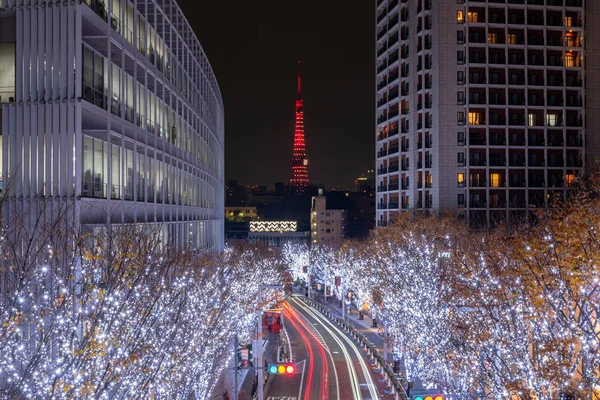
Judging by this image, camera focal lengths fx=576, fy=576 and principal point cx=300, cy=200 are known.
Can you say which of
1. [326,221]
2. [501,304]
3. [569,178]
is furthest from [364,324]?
[326,221]

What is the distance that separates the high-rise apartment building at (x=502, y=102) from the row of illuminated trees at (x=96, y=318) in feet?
Result: 131

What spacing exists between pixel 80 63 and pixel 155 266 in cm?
841

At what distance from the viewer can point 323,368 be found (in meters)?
35.0

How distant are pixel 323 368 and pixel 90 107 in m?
21.4

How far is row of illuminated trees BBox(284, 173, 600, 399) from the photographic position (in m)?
12.2

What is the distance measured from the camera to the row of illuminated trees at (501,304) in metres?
12.2

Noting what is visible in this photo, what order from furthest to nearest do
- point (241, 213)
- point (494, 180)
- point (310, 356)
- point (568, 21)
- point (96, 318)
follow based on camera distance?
point (241, 213), point (568, 21), point (494, 180), point (310, 356), point (96, 318)

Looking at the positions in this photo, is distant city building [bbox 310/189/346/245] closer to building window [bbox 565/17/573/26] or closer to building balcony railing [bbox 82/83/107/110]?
building window [bbox 565/17/573/26]

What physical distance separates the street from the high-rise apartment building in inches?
767

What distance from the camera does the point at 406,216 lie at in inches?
1885

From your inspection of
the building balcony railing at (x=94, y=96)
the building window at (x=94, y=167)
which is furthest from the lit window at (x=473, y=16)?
the building window at (x=94, y=167)

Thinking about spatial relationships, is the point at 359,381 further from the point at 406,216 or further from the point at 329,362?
the point at 406,216

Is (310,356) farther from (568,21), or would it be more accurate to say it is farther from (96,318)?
(568,21)

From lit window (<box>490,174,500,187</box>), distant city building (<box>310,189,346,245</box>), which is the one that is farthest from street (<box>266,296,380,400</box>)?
distant city building (<box>310,189,346,245</box>)
